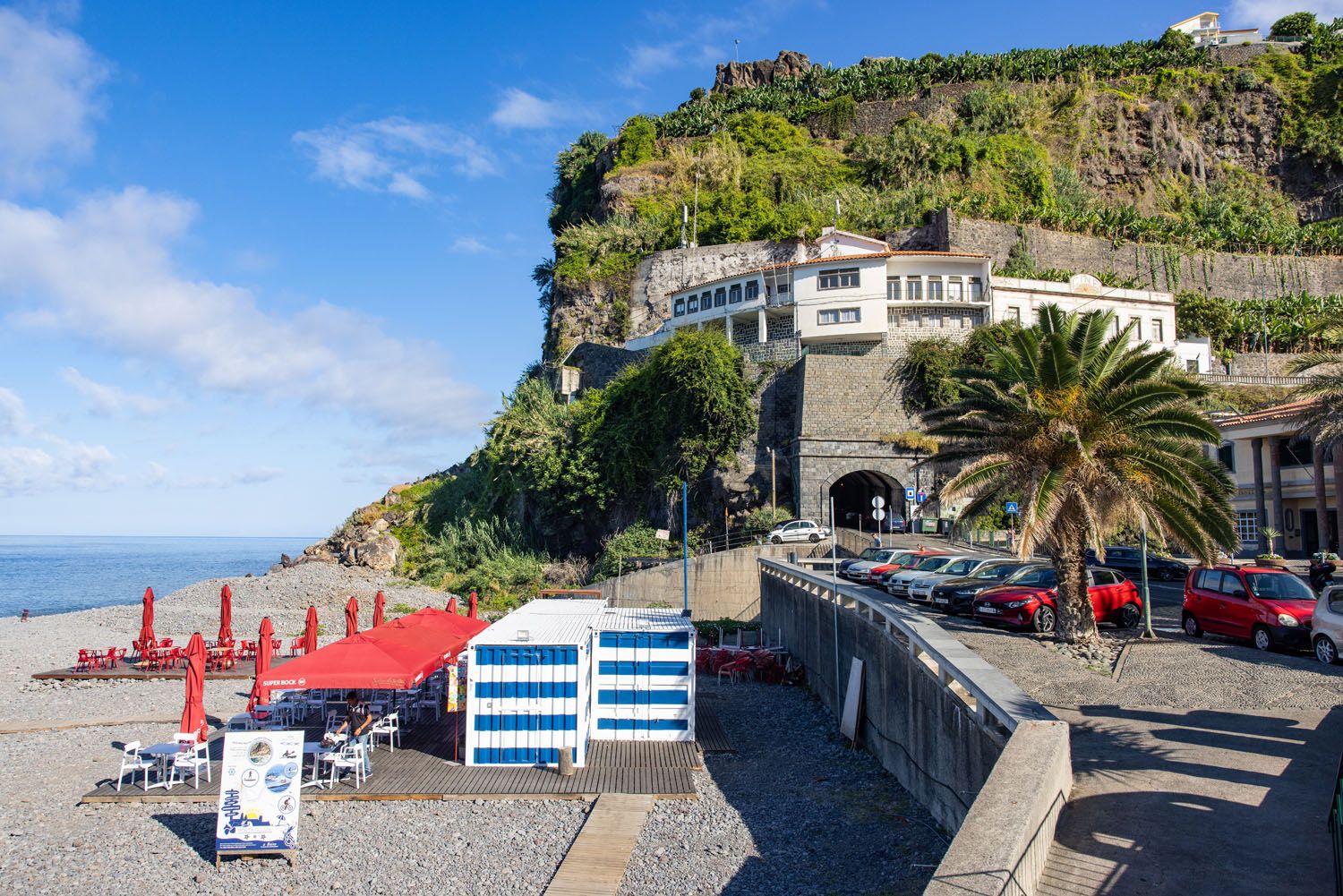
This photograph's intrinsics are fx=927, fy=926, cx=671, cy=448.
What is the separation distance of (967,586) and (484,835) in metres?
13.9

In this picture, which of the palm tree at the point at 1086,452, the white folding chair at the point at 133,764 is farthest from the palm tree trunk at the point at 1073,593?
the white folding chair at the point at 133,764

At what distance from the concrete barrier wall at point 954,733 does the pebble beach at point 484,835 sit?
2.77ft

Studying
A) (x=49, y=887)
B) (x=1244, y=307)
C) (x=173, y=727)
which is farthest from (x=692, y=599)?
(x=1244, y=307)

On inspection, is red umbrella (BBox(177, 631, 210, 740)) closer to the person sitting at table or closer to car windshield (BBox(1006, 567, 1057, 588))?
the person sitting at table

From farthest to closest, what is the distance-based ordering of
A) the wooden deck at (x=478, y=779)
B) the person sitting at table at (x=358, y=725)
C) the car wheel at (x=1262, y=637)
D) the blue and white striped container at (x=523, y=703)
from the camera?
1. the car wheel at (x=1262, y=637)
2. the blue and white striped container at (x=523, y=703)
3. the person sitting at table at (x=358, y=725)
4. the wooden deck at (x=478, y=779)

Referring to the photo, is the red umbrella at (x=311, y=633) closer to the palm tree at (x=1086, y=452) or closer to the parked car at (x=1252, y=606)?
the palm tree at (x=1086, y=452)

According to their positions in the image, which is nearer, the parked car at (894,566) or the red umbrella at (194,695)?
the red umbrella at (194,695)

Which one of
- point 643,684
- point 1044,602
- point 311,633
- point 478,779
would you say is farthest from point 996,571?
point 311,633

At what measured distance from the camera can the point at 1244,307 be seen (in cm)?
5650

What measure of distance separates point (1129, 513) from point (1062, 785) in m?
9.93

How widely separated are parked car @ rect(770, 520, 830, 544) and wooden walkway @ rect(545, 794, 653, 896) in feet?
72.4

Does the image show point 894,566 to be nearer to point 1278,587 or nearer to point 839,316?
point 1278,587

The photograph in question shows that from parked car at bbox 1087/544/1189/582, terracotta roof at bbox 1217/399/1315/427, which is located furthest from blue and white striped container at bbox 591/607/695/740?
terracotta roof at bbox 1217/399/1315/427

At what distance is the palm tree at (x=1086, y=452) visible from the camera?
16.2 metres
